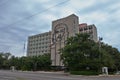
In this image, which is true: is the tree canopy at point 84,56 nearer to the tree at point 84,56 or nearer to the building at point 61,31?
the tree at point 84,56

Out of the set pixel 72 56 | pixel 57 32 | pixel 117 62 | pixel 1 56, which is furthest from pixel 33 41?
pixel 72 56

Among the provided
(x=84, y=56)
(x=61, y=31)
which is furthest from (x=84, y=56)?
(x=61, y=31)

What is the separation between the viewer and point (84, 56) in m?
50.7

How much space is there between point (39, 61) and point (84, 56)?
34.8 meters

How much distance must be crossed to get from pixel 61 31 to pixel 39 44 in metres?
57.0

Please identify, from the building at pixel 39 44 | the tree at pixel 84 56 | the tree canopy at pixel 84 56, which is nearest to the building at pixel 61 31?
the tree canopy at pixel 84 56

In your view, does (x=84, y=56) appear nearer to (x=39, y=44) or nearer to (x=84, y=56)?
(x=84, y=56)

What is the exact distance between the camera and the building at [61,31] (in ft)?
309

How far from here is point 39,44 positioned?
152 meters

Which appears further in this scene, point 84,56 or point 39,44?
point 39,44

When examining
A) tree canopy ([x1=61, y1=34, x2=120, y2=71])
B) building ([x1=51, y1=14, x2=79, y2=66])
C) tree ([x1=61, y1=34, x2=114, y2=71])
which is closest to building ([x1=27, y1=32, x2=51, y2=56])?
building ([x1=51, y1=14, x2=79, y2=66])

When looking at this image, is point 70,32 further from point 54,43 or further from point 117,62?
point 117,62

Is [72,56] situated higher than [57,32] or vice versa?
[57,32]

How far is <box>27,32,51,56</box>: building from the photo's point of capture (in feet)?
479
